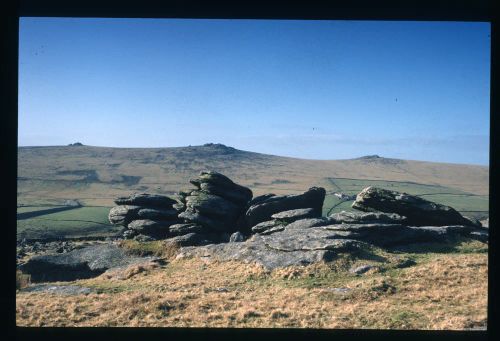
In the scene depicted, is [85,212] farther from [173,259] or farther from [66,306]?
[66,306]

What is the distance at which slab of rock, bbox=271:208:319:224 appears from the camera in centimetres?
3862

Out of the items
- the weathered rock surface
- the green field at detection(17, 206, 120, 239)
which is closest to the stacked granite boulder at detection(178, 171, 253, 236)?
the weathered rock surface

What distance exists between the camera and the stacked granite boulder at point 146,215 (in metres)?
42.5

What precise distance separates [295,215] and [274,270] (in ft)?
51.2

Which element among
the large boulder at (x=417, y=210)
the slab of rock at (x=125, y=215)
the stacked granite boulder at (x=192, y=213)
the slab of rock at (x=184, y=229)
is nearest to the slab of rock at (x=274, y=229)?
the stacked granite boulder at (x=192, y=213)

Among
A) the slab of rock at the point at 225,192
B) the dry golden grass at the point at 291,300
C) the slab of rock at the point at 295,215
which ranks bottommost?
the dry golden grass at the point at 291,300

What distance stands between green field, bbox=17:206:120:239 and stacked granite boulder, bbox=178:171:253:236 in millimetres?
33186

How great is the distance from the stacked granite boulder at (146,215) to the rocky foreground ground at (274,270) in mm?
160

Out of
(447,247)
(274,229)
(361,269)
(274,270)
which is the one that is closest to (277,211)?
(274,229)

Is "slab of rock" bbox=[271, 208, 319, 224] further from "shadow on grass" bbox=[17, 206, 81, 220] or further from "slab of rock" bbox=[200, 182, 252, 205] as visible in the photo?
"shadow on grass" bbox=[17, 206, 81, 220]

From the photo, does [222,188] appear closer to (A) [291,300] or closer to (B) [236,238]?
(B) [236,238]

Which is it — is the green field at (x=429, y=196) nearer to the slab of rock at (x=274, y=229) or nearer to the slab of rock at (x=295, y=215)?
the slab of rock at (x=295, y=215)

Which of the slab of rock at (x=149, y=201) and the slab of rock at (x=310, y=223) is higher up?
the slab of rock at (x=149, y=201)

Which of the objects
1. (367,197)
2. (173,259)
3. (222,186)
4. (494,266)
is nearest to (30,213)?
(222,186)
